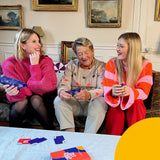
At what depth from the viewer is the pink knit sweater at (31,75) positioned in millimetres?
1659

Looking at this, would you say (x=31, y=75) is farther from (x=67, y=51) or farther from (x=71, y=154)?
(x=67, y=51)

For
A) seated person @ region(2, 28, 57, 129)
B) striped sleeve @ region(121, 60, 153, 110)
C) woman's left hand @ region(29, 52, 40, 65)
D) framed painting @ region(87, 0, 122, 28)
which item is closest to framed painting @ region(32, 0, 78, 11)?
framed painting @ region(87, 0, 122, 28)

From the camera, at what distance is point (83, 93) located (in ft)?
5.21

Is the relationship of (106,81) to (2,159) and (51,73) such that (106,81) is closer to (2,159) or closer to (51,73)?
(51,73)

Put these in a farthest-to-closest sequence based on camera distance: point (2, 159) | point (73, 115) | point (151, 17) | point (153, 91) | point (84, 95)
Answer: point (151, 17)
point (153, 91)
point (73, 115)
point (84, 95)
point (2, 159)

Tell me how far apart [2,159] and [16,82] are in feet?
2.41

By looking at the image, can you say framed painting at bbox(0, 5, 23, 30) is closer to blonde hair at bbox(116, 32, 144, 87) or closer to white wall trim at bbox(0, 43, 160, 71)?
white wall trim at bbox(0, 43, 160, 71)

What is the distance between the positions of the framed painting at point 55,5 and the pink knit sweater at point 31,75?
161cm

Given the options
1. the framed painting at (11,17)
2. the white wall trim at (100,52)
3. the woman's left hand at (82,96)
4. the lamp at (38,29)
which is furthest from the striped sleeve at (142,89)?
the framed painting at (11,17)

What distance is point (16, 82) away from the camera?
1.47 meters

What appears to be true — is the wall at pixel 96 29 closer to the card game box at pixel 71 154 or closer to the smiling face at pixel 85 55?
the smiling face at pixel 85 55

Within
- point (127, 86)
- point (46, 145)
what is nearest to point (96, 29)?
point (127, 86)

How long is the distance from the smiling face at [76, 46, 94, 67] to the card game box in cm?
100

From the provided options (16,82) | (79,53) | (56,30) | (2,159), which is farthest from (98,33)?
(2,159)
